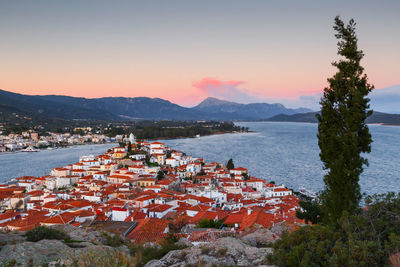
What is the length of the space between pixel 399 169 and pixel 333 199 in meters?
48.9

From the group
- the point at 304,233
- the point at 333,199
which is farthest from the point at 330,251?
the point at 333,199

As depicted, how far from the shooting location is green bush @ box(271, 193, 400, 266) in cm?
496

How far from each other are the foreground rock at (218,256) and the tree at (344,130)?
244 centimetres

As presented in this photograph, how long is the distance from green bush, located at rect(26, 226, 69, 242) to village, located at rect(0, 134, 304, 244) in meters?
3.68

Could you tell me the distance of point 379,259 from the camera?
16.4 feet

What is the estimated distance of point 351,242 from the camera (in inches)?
204

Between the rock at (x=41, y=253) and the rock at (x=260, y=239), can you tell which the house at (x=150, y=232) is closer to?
the rock at (x=260, y=239)

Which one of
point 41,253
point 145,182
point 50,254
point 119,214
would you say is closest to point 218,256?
point 50,254

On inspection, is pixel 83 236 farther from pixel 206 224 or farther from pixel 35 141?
pixel 35 141

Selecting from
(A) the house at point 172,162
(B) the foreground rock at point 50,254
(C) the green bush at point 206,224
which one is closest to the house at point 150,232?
(C) the green bush at point 206,224

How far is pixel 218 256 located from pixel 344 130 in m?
4.74

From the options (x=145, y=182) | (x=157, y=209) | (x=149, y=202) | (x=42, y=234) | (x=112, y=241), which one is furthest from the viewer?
(x=145, y=182)

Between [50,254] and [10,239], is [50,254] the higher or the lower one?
the higher one

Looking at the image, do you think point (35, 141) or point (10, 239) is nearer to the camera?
point (10, 239)
